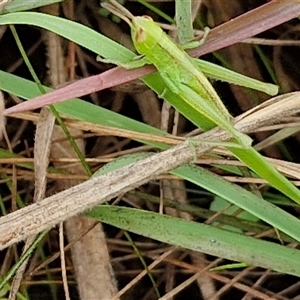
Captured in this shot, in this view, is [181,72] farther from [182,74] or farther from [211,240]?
[211,240]

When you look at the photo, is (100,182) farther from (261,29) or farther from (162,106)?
(162,106)

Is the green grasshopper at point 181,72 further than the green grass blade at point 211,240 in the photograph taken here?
No

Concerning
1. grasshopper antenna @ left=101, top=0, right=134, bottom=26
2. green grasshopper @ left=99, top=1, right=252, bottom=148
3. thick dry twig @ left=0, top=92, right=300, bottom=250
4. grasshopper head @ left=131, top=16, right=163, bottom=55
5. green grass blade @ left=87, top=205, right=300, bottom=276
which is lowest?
green grass blade @ left=87, top=205, right=300, bottom=276

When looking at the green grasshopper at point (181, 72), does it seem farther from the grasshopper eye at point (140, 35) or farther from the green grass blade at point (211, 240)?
the green grass blade at point (211, 240)

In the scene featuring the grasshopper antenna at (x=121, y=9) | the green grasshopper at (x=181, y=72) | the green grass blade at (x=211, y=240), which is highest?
the grasshopper antenna at (x=121, y=9)

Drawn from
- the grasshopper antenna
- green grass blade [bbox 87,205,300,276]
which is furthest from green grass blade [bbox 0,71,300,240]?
the grasshopper antenna

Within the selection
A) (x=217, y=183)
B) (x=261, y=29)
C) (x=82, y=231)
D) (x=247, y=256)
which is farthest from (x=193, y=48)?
(x=82, y=231)

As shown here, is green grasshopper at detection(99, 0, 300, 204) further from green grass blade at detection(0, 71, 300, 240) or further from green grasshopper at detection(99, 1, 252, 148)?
green grass blade at detection(0, 71, 300, 240)

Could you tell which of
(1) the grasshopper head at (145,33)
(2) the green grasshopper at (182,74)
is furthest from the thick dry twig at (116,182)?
(1) the grasshopper head at (145,33)
